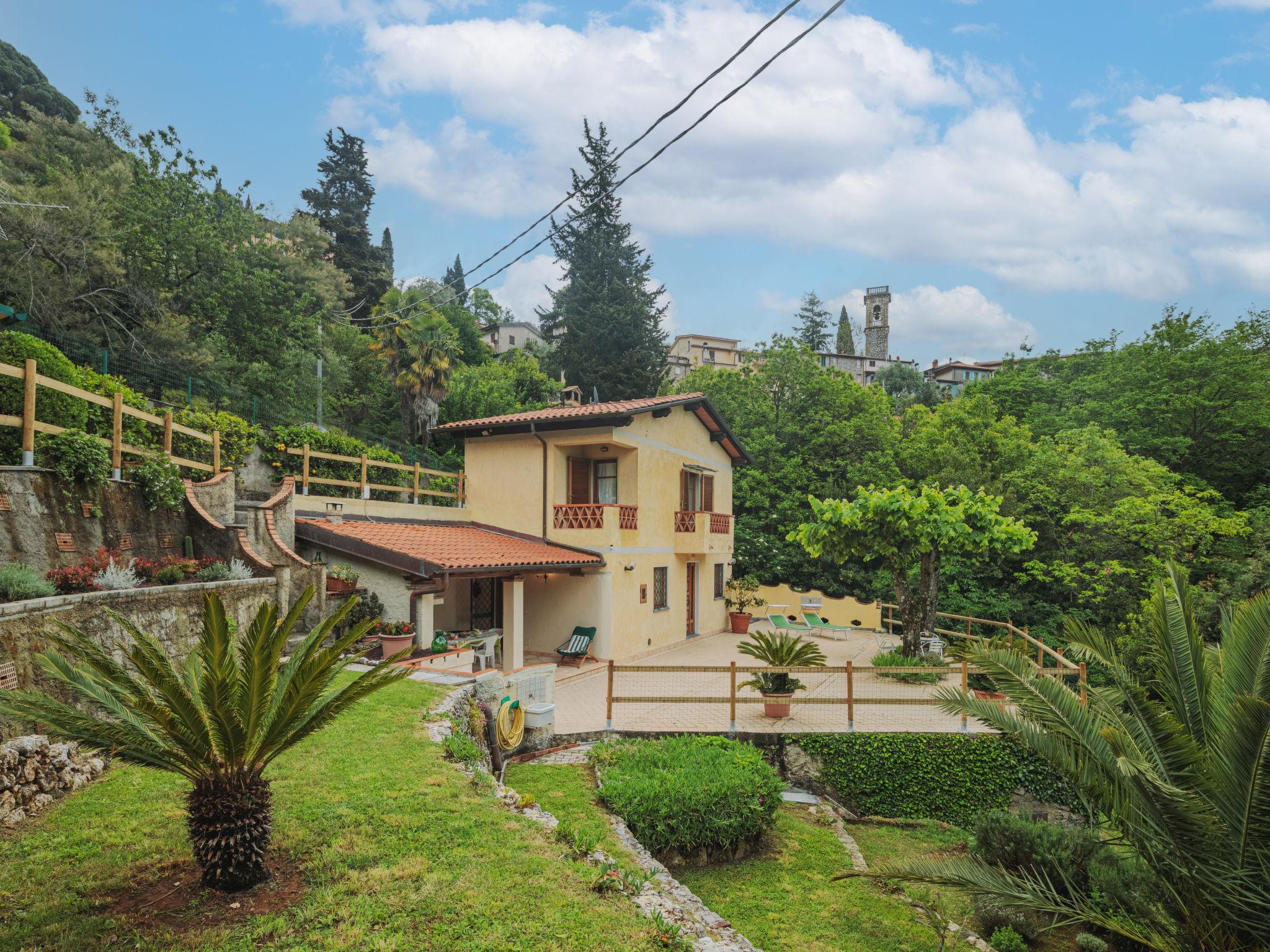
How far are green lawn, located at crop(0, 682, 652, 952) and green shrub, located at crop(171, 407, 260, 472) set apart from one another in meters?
8.43

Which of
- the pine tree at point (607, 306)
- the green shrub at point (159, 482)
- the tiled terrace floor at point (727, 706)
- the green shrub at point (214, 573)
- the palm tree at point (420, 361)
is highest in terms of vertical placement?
the pine tree at point (607, 306)

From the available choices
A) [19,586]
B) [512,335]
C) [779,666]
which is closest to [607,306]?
[779,666]

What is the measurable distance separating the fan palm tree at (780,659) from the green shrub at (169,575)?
8.60 meters

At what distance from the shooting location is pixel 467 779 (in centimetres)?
678

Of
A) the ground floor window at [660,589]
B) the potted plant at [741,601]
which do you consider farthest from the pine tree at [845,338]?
the ground floor window at [660,589]

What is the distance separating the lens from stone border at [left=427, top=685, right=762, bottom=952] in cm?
448

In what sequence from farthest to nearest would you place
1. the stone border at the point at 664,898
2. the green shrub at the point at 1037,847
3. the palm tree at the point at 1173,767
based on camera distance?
1. the green shrub at the point at 1037,847
2. the palm tree at the point at 1173,767
3. the stone border at the point at 664,898

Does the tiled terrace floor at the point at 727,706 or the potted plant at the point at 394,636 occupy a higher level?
the potted plant at the point at 394,636

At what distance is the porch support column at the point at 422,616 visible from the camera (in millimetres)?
12617

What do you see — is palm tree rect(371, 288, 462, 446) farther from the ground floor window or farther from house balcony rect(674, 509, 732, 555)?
the ground floor window

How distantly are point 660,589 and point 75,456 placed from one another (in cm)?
1347

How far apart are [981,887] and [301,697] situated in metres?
5.54

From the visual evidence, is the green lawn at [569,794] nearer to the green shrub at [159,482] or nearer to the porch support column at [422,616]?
the porch support column at [422,616]

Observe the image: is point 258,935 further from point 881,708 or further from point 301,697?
point 881,708
